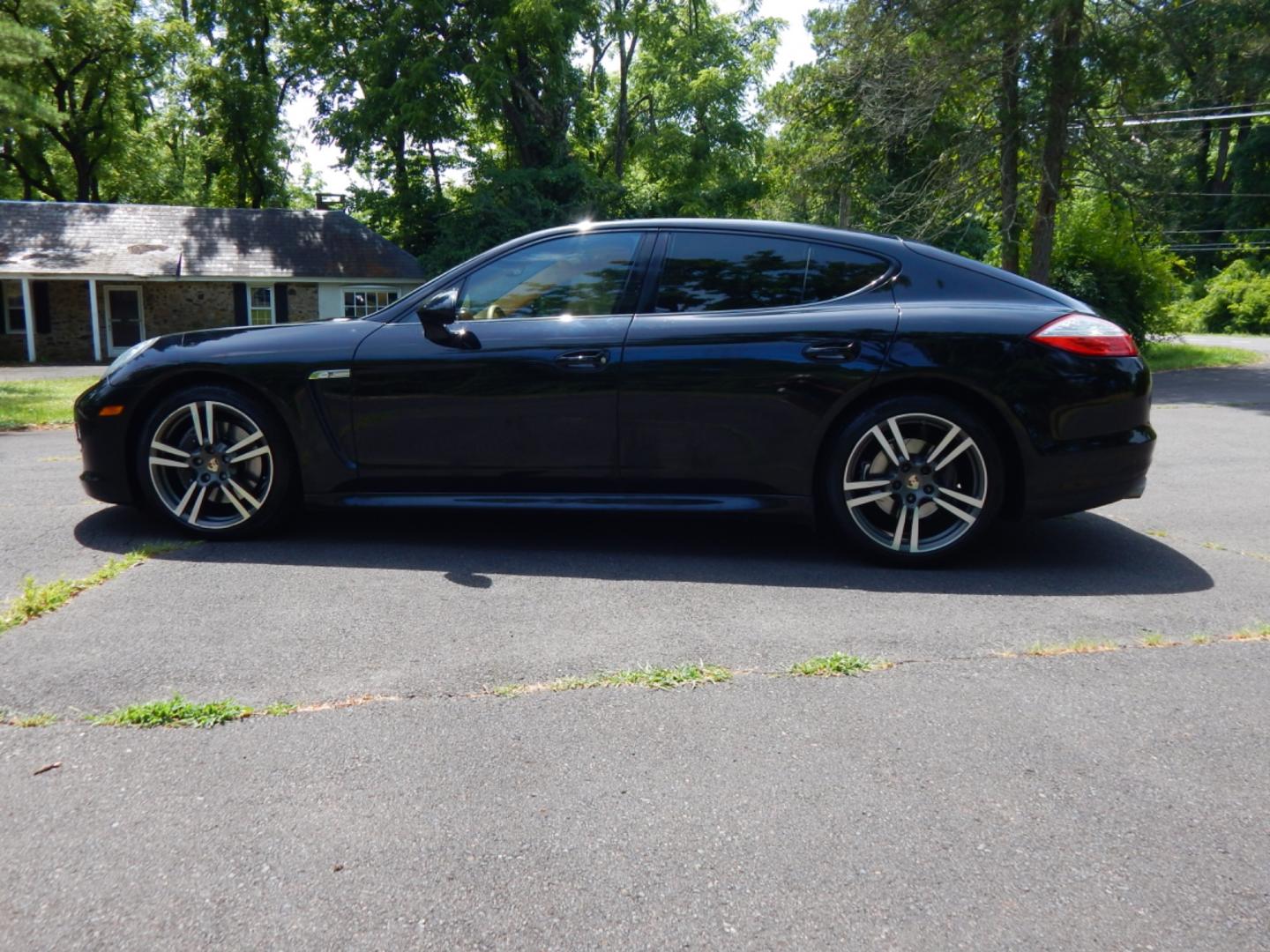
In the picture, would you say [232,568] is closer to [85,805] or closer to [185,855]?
[85,805]

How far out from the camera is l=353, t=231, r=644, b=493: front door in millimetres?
4738

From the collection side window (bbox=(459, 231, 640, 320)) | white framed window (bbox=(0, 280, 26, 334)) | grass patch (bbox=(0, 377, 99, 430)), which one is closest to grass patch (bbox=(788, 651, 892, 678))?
side window (bbox=(459, 231, 640, 320))

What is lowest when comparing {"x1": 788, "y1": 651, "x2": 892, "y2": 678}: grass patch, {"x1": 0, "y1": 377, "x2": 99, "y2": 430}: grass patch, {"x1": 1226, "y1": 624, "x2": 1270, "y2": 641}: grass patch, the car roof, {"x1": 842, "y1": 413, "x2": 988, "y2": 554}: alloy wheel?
{"x1": 0, "y1": 377, "x2": 99, "y2": 430}: grass patch

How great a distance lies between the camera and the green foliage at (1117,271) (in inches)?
822

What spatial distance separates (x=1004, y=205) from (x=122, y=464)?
58.9 ft

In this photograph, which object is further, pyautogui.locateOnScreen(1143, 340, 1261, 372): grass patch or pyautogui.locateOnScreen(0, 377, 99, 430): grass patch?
pyautogui.locateOnScreen(1143, 340, 1261, 372): grass patch

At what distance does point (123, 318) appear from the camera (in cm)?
3084

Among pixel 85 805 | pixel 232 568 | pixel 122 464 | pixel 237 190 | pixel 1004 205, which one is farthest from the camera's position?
pixel 237 190

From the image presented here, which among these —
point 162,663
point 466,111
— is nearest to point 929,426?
point 162,663

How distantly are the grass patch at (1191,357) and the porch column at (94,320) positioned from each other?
26.6m

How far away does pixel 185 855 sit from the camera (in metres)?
2.21

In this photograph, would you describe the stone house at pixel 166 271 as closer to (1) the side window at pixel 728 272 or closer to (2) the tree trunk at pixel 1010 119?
(2) the tree trunk at pixel 1010 119

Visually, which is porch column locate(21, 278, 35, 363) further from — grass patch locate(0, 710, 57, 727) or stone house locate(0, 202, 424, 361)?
grass patch locate(0, 710, 57, 727)

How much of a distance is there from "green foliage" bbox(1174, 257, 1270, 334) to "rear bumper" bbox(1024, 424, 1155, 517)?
44.6 m
